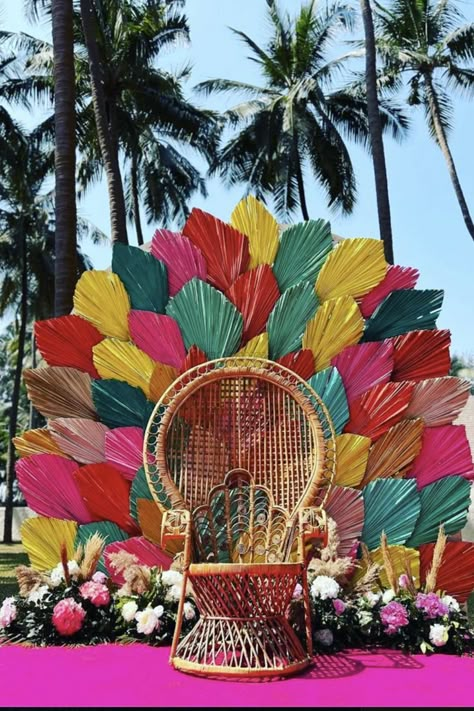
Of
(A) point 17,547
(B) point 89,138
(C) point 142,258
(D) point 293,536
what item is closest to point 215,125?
(B) point 89,138

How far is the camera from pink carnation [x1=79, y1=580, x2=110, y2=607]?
304 cm

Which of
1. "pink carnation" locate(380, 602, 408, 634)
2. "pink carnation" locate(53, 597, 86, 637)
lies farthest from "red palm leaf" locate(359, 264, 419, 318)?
"pink carnation" locate(53, 597, 86, 637)

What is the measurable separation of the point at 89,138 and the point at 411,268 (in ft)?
40.6

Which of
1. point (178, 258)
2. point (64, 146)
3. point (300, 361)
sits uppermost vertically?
point (64, 146)

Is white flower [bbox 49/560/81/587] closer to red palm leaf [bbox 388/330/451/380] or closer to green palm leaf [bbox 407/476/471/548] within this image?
green palm leaf [bbox 407/476/471/548]

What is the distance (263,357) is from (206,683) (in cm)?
166

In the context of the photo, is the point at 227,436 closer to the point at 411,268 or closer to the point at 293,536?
the point at 293,536

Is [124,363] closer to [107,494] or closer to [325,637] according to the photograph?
[107,494]

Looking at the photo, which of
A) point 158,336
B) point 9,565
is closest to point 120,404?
point 158,336

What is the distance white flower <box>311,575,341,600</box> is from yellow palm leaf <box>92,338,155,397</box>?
1237 mm

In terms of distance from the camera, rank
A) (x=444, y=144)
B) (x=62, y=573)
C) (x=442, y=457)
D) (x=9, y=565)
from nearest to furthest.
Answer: (x=62, y=573) → (x=442, y=457) → (x=9, y=565) → (x=444, y=144)

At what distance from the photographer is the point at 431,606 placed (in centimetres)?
298

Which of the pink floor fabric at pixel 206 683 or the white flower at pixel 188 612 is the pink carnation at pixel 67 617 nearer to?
the pink floor fabric at pixel 206 683

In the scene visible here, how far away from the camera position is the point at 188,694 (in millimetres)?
2250
